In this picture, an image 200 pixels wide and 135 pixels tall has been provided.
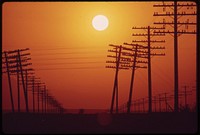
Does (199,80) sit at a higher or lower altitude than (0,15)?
lower

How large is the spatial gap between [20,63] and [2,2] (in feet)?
157

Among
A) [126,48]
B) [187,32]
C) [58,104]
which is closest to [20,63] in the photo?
[126,48]

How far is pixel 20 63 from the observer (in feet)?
198

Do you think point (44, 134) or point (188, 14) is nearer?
point (44, 134)

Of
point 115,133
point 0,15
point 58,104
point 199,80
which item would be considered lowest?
point 58,104

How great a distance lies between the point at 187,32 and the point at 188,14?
6.44 feet

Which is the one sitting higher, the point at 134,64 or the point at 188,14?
the point at 188,14

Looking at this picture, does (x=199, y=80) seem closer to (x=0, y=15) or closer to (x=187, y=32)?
(x=0, y=15)

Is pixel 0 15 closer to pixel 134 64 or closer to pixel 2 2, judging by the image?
pixel 2 2

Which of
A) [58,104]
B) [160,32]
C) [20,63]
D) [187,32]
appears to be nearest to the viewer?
[187,32]

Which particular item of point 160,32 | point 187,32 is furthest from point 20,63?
point 187,32

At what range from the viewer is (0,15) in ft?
40.7

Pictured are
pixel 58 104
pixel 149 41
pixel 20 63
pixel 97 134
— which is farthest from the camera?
pixel 58 104

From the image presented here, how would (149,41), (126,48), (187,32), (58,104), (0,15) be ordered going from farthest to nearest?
1. (58,104)
2. (126,48)
3. (149,41)
4. (187,32)
5. (0,15)
